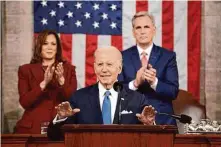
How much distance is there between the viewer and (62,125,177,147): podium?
6.45 meters

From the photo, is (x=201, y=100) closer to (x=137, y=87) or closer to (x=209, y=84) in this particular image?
(x=209, y=84)

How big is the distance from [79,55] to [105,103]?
262 centimetres

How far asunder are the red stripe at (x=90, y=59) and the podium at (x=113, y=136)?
3.98 metres

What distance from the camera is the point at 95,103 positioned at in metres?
7.96

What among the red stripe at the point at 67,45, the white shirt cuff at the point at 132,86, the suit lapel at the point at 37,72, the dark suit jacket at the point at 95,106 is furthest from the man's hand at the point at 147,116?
the red stripe at the point at 67,45

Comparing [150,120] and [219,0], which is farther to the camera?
[219,0]

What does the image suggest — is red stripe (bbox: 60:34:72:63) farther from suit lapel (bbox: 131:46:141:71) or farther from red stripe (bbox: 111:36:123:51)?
suit lapel (bbox: 131:46:141:71)

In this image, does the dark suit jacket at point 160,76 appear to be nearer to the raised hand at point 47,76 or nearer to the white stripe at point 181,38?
the white stripe at point 181,38

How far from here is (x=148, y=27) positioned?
387 inches

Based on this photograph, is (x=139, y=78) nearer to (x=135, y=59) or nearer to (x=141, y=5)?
(x=135, y=59)

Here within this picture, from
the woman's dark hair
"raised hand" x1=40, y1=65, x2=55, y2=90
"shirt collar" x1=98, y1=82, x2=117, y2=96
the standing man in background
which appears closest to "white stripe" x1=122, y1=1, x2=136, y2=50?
the standing man in background

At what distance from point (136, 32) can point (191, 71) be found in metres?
1.14

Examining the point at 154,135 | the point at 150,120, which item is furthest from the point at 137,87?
the point at 154,135

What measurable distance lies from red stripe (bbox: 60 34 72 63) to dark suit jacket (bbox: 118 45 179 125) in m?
0.84
